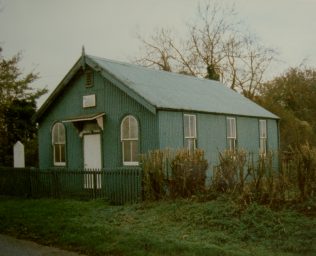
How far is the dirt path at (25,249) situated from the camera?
10.0 m

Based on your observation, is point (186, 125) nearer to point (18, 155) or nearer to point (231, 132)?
point (231, 132)

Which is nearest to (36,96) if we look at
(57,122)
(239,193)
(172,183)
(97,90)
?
(57,122)

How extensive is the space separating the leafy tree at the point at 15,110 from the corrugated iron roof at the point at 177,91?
9467 millimetres

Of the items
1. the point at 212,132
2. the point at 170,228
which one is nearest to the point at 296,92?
the point at 212,132

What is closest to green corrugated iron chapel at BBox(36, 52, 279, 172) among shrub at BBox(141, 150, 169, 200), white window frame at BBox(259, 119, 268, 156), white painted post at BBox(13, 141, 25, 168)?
white painted post at BBox(13, 141, 25, 168)

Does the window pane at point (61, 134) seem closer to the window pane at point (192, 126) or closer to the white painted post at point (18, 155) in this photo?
the white painted post at point (18, 155)

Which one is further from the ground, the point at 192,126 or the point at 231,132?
the point at 192,126

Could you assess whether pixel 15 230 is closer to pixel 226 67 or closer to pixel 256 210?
pixel 256 210

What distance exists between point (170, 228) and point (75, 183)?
278 inches

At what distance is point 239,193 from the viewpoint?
13.1 m

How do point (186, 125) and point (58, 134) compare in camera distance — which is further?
point (58, 134)

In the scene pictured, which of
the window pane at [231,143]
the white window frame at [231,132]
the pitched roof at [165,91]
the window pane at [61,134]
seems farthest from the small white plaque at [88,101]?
the window pane at [231,143]

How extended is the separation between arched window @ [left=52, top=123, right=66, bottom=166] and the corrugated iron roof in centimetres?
401

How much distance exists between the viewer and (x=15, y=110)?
98.7ft
